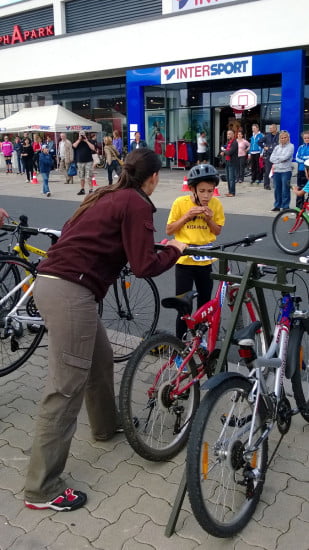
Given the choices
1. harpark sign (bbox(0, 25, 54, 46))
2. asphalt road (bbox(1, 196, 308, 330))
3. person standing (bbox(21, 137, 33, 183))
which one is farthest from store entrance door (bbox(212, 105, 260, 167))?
asphalt road (bbox(1, 196, 308, 330))

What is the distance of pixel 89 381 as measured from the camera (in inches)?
122

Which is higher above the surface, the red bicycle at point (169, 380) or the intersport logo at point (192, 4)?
the intersport logo at point (192, 4)

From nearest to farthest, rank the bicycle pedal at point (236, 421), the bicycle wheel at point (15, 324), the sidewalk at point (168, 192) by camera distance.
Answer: the bicycle pedal at point (236, 421)
the bicycle wheel at point (15, 324)
the sidewalk at point (168, 192)

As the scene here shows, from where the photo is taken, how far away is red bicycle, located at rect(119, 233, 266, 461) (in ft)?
9.45

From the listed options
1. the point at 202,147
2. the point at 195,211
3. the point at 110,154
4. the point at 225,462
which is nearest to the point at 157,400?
the point at 225,462

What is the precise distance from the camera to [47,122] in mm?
23031

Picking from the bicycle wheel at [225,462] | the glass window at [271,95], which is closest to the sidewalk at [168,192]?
the glass window at [271,95]

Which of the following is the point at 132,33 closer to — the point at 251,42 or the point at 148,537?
the point at 251,42

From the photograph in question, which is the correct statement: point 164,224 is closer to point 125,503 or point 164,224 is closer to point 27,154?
point 125,503

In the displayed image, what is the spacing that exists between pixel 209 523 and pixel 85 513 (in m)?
0.67

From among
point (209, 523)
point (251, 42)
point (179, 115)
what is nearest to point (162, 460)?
point (209, 523)

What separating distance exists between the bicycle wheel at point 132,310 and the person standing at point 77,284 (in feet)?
6.11

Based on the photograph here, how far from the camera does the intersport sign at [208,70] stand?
68.7 feet

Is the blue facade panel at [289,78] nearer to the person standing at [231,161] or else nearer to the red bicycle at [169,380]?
the person standing at [231,161]
